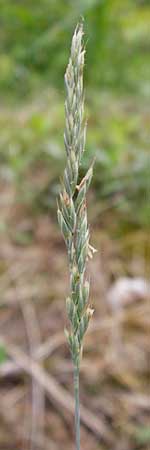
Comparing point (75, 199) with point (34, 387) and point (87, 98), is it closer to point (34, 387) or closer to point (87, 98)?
point (34, 387)

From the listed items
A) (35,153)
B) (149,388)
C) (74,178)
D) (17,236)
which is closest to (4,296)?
(17,236)

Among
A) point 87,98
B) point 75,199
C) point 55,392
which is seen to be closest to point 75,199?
point 75,199

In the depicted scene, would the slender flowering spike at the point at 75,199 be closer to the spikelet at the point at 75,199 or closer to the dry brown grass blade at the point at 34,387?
the spikelet at the point at 75,199

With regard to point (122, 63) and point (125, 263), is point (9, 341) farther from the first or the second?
point (122, 63)

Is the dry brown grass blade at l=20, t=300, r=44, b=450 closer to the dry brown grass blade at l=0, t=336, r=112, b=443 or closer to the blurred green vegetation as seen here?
the dry brown grass blade at l=0, t=336, r=112, b=443

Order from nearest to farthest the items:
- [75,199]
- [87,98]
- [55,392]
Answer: [75,199]
[55,392]
[87,98]

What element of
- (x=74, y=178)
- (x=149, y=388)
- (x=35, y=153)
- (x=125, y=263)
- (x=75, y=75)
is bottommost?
(x=149, y=388)
